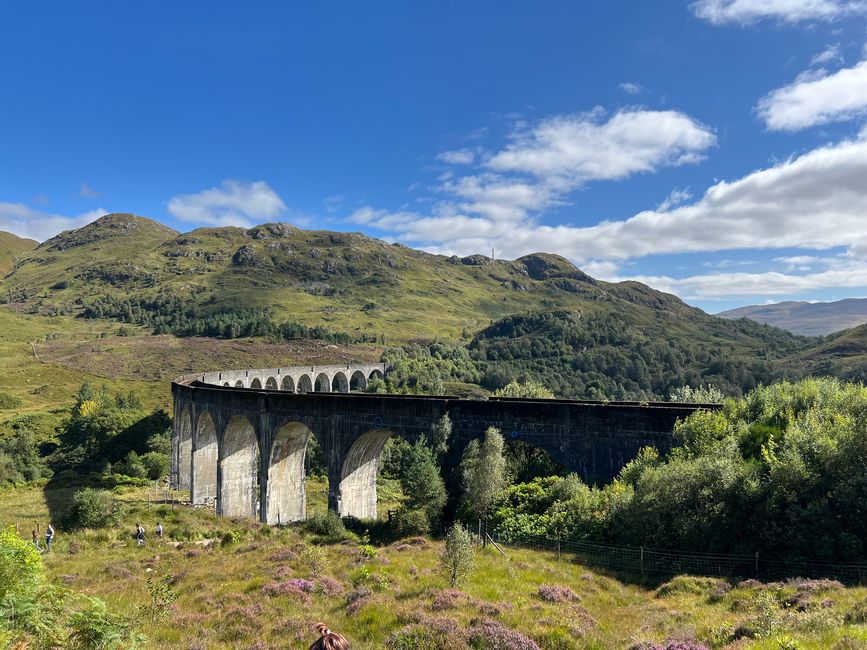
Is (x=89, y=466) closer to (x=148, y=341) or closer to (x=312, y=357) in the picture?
(x=312, y=357)

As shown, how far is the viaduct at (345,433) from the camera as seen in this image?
2670cm

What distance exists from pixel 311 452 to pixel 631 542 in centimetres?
4507

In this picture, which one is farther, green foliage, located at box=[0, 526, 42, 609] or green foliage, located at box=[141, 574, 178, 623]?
green foliage, located at box=[141, 574, 178, 623]

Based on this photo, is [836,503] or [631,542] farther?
Result: [631,542]

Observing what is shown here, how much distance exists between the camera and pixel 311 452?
59.5 meters

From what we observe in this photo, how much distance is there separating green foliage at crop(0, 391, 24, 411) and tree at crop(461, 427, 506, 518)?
298ft

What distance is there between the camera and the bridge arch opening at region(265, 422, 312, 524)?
36.9m

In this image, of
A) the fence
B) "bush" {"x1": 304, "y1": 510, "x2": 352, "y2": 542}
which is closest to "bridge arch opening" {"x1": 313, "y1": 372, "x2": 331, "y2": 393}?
"bush" {"x1": 304, "y1": 510, "x2": 352, "y2": 542}

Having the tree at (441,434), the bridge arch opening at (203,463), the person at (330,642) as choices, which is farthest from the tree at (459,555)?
the bridge arch opening at (203,463)

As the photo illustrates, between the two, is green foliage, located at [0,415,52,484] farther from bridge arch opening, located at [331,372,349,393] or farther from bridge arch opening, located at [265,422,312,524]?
bridge arch opening, located at [331,372,349,393]

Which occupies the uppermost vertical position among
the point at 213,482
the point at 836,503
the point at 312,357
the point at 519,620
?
the point at 312,357

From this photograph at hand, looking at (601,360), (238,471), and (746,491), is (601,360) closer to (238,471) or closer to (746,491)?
(238,471)

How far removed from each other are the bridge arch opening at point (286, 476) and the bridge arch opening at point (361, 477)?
200 inches

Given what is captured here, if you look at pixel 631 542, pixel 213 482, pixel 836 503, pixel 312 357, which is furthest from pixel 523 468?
pixel 312 357
